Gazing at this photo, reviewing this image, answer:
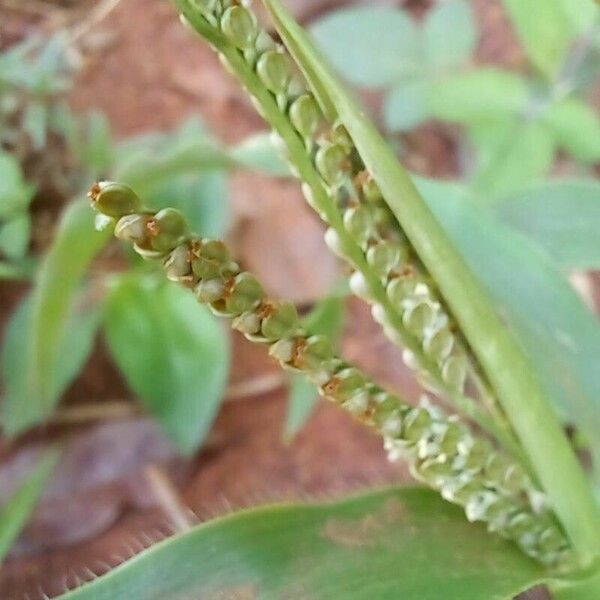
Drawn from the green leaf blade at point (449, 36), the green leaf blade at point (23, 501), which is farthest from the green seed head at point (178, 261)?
the green leaf blade at point (449, 36)

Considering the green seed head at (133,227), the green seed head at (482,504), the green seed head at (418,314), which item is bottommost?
the green seed head at (482,504)

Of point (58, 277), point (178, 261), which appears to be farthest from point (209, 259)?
point (58, 277)

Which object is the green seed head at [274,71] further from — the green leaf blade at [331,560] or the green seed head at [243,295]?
the green leaf blade at [331,560]

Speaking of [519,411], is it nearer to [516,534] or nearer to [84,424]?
[516,534]

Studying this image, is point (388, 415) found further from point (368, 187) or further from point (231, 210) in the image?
point (231, 210)

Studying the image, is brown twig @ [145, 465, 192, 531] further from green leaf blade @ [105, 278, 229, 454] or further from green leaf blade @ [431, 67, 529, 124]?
green leaf blade @ [431, 67, 529, 124]

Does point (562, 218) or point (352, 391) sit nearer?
point (352, 391)
